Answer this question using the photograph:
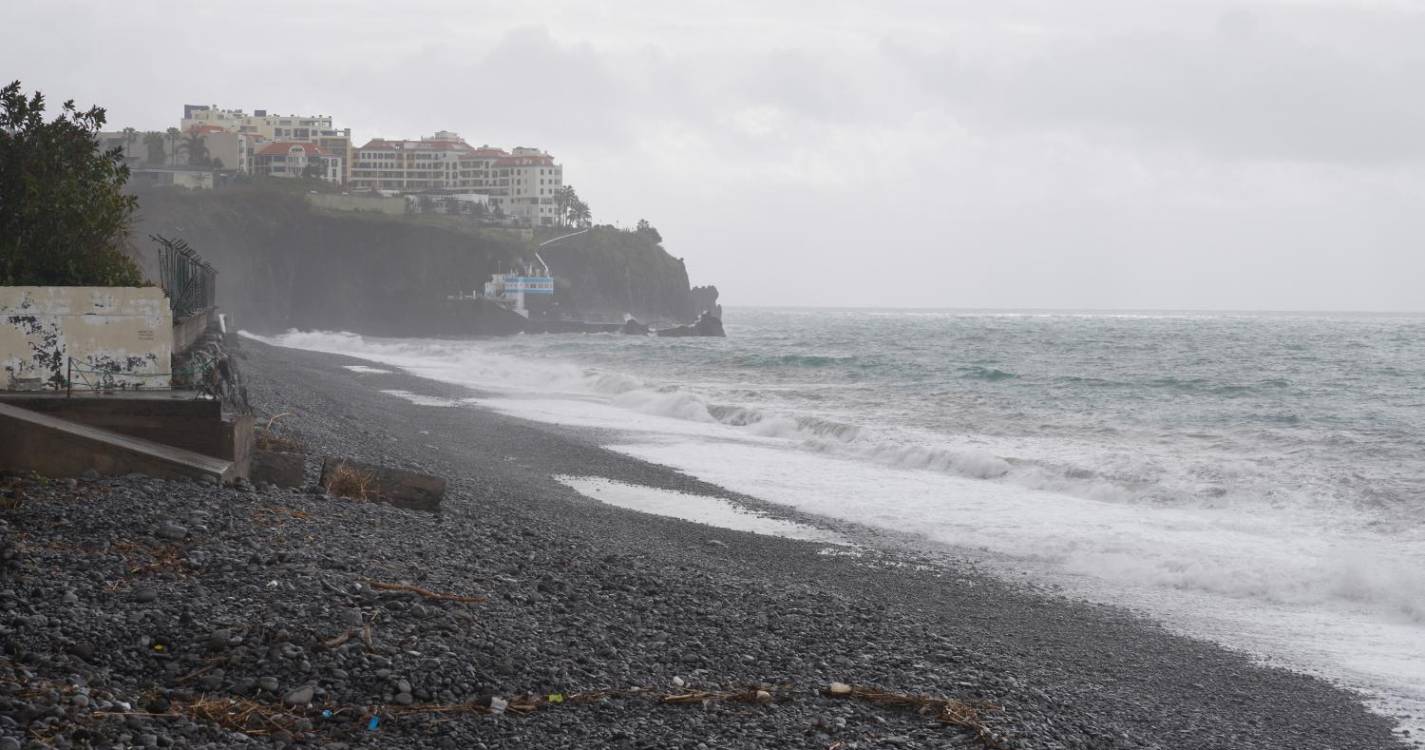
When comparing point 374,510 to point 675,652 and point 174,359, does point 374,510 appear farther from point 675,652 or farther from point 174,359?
point 174,359

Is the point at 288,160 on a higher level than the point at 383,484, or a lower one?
higher

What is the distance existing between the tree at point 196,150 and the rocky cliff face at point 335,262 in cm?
2602

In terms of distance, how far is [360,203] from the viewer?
374ft

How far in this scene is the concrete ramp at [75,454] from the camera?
9.51 metres

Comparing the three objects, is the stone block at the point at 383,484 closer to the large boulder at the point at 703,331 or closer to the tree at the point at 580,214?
the large boulder at the point at 703,331

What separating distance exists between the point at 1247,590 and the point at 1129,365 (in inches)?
1498

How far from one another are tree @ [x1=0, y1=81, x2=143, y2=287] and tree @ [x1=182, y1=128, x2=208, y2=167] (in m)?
117

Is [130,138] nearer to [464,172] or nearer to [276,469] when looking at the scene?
[464,172]

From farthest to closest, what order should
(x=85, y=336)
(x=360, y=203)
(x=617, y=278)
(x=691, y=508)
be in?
(x=617, y=278)
(x=360, y=203)
(x=691, y=508)
(x=85, y=336)

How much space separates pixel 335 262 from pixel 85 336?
312ft

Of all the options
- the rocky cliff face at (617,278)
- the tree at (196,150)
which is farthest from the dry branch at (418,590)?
the tree at (196,150)

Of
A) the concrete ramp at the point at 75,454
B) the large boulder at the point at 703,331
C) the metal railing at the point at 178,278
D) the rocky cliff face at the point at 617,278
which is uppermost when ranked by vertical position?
the rocky cliff face at the point at 617,278

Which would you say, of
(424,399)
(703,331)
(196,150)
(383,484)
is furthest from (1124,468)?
(196,150)

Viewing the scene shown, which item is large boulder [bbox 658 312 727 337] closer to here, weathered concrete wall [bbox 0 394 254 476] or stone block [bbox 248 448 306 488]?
stone block [bbox 248 448 306 488]
